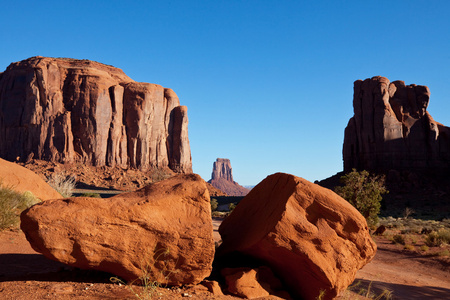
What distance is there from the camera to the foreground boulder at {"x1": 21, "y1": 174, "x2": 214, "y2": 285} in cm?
534

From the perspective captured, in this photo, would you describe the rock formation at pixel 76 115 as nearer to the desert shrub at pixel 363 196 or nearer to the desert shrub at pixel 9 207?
the desert shrub at pixel 363 196

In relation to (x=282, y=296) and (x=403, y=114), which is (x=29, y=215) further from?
(x=403, y=114)

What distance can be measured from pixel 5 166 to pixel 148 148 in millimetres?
55429

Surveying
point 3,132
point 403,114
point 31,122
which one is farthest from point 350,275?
point 3,132

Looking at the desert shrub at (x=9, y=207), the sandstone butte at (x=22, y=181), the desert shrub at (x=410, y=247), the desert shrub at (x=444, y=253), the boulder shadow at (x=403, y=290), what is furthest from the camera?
the desert shrub at (x=410, y=247)

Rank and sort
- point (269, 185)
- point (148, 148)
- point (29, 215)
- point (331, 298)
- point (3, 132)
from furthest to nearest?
point (148, 148)
point (3, 132)
point (269, 185)
point (331, 298)
point (29, 215)

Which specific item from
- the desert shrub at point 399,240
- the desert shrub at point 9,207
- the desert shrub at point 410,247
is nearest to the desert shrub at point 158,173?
the desert shrub at point 399,240

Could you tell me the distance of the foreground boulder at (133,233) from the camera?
534 cm

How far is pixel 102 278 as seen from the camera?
5.96 metres

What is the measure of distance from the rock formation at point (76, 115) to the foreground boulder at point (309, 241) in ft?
199

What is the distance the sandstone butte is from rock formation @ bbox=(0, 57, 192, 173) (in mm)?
49701

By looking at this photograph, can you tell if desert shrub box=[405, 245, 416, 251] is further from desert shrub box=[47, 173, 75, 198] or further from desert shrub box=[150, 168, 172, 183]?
desert shrub box=[150, 168, 172, 183]

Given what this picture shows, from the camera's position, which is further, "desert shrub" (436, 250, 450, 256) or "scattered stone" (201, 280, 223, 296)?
"desert shrub" (436, 250, 450, 256)

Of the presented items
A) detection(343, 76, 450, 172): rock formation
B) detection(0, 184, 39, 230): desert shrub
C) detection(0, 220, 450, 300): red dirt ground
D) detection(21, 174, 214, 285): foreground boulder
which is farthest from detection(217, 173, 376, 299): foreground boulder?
detection(343, 76, 450, 172): rock formation
